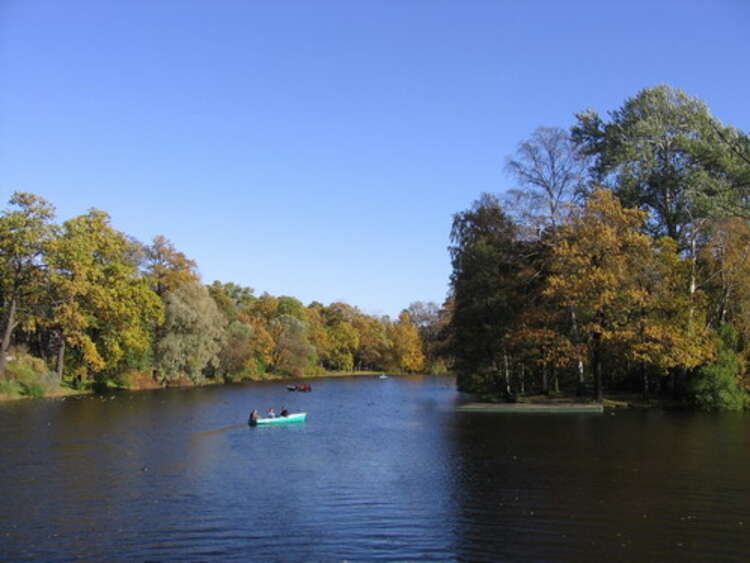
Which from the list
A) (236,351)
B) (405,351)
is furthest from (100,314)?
(405,351)

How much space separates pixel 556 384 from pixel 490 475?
1308 inches

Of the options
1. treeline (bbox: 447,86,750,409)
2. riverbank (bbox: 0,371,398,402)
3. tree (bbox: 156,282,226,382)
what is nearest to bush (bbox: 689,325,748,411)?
treeline (bbox: 447,86,750,409)

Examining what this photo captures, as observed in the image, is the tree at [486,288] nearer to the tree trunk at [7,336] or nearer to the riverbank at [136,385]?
the riverbank at [136,385]

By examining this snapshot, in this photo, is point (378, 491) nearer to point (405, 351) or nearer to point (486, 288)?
point (486, 288)

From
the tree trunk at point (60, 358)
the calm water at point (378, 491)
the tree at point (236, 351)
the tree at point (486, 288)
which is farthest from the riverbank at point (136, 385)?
the tree at point (486, 288)

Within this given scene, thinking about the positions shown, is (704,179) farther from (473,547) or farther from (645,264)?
(473,547)

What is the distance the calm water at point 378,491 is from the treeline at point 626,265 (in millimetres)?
6417

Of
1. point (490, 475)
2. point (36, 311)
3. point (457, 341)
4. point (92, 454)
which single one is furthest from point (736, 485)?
point (36, 311)

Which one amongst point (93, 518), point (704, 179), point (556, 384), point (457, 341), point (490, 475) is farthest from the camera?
point (556, 384)

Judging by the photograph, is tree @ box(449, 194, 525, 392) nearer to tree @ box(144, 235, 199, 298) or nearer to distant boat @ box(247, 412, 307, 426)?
distant boat @ box(247, 412, 307, 426)

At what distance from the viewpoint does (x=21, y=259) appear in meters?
51.3

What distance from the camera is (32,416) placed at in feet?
121

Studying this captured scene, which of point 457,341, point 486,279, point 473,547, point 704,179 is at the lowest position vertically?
point 473,547

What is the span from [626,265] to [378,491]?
2725 centimetres
